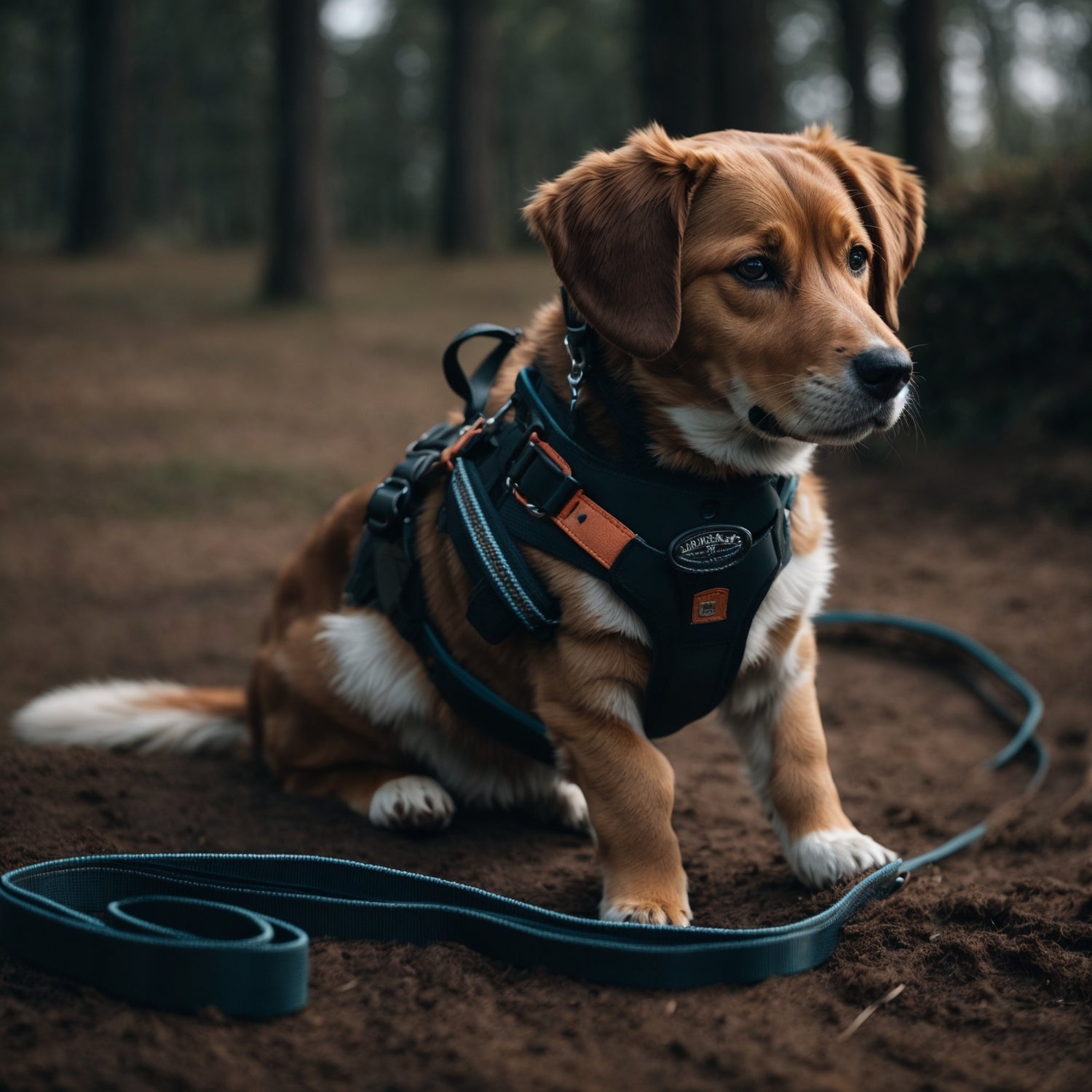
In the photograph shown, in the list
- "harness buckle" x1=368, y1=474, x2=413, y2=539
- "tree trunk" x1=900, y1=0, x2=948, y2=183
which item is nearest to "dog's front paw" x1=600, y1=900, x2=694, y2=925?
"harness buckle" x1=368, y1=474, x2=413, y2=539

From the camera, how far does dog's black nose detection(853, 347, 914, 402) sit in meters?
2.53

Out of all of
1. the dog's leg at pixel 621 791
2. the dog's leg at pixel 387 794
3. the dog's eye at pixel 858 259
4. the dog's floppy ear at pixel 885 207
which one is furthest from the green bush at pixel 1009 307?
the dog's leg at pixel 621 791

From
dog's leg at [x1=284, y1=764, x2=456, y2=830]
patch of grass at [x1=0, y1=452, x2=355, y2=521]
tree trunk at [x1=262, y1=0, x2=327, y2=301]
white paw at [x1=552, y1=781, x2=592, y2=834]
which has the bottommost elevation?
patch of grass at [x1=0, y1=452, x2=355, y2=521]

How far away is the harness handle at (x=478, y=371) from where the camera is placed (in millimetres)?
3180

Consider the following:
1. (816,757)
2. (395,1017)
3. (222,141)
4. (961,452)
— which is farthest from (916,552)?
(222,141)

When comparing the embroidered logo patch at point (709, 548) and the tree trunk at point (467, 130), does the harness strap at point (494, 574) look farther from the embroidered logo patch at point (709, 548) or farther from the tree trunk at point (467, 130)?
the tree trunk at point (467, 130)

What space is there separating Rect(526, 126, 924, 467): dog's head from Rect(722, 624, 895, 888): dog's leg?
63 cm

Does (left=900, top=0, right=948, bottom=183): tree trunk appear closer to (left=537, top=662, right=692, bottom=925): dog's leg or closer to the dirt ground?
the dirt ground

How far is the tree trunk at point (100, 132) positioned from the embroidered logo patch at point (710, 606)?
21.6 metres

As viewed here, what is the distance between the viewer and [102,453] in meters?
9.31

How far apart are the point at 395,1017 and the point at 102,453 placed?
802 cm

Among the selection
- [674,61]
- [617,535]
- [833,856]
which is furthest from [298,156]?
[833,856]

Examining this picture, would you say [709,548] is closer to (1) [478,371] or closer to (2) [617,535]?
(2) [617,535]

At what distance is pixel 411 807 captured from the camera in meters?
3.21
